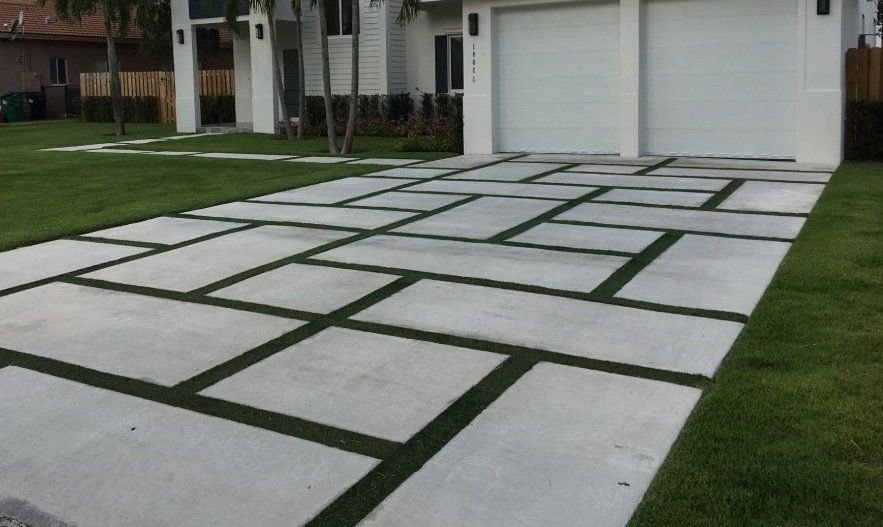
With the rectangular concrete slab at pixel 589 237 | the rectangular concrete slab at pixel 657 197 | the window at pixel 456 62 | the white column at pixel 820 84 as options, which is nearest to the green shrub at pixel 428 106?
the window at pixel 456 62

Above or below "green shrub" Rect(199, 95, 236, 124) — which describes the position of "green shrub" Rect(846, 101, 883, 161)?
below

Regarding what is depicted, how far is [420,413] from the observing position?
354 centimetres

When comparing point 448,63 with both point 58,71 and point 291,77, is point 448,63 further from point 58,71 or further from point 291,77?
point 58,71

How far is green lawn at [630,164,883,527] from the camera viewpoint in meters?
2.68

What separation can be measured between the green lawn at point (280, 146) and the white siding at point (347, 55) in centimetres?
225

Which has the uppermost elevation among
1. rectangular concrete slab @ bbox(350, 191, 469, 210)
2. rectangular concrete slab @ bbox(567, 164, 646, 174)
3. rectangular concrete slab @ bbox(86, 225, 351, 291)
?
rectangular concrete slab @ bbox(567, 164, 646, 174)

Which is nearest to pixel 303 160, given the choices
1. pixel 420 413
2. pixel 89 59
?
pixel 420 413

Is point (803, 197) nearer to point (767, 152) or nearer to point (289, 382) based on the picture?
point (767, 152)

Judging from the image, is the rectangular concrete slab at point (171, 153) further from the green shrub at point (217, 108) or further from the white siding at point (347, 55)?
the green shrub at point (217, 108)

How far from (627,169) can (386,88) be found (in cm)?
1046

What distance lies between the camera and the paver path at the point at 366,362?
9.52ft

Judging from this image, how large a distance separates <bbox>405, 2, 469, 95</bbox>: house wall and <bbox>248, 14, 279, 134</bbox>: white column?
3.37m

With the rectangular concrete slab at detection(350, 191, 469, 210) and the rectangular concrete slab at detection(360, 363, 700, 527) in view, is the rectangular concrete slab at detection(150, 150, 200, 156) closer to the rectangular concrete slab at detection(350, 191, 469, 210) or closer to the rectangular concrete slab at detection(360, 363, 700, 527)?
the rectangular concrete slab at detection(350, 191, 469, 210)

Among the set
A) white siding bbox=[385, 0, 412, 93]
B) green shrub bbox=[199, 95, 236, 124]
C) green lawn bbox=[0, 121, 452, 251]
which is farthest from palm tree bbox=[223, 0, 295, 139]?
green shrub bbox=[199, 95, 236, 124]
